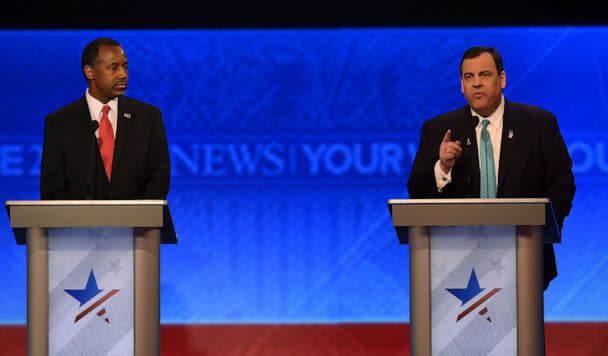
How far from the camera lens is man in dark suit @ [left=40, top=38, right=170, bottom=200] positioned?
3.69 meters

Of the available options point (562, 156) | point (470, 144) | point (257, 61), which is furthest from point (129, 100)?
point (257, 61)

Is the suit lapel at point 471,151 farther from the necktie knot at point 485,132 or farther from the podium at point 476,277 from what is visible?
the podium at point 476,277

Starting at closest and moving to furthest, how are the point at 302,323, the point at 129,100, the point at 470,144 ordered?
the point at 470,144
the point at 129,100
the point at 302,323

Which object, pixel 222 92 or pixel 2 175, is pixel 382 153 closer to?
pixel 222 92

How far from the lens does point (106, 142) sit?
3.74m

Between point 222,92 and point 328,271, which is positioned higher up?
point 222,92

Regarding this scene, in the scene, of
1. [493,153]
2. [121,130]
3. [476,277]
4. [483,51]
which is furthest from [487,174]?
[121,130]

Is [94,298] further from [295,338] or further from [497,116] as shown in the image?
[295,338]

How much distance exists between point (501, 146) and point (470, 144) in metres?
0.11

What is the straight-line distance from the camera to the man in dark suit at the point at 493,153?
356cm

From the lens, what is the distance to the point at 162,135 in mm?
3824

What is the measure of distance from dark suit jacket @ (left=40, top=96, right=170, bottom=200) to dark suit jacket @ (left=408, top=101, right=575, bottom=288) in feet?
3.02

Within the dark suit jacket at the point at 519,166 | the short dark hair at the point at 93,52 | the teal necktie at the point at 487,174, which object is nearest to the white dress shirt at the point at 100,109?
the short dark hair at the point at 93,52

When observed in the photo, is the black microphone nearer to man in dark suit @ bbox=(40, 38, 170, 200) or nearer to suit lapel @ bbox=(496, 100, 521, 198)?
man in dark suit @ bbox=(40, 38, 170, 200)
